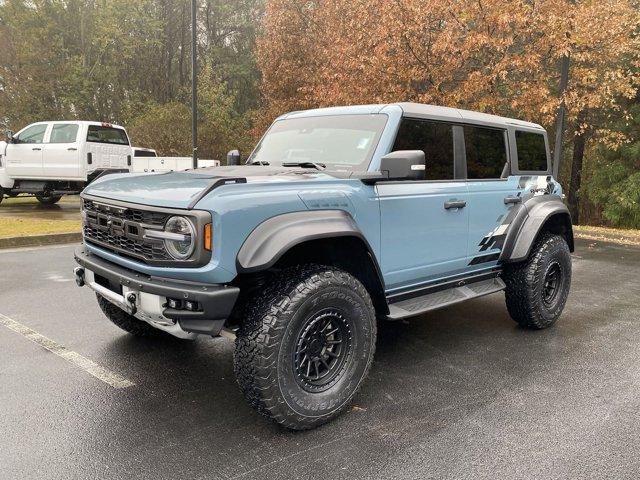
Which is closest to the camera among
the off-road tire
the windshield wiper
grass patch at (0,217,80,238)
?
the windshield wiper

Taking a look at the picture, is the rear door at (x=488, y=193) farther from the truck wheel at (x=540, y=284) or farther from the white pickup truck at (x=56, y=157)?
the white pickup truck at (x=56, y=157)

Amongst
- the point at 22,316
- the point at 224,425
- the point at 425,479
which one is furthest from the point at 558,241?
the point at 22,316

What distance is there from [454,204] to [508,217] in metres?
0.91

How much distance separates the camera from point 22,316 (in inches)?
197

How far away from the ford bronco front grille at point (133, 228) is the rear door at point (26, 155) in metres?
11.2

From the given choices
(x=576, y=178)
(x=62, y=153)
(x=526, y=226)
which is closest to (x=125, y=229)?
(x=526, y=226)

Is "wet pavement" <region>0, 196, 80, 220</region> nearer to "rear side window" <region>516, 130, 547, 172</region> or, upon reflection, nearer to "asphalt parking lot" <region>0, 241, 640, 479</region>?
"asphalt parking lot" <region>0, 241, 640, 479</region>

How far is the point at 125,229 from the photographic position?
3117 millimetres

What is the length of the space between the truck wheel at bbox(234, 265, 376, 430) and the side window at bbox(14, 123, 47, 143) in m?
12.8

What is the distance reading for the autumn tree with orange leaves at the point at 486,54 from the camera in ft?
41.0

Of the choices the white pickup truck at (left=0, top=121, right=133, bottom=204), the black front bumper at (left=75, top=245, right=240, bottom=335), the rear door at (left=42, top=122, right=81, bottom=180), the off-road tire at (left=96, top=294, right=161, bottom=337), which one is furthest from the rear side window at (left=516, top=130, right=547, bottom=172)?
the rear door at (left=42, top=122, right=81, bottom=180)

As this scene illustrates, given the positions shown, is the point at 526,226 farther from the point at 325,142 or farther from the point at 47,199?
the point at 47,199

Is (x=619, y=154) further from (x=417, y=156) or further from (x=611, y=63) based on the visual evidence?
(x=417, y=156)

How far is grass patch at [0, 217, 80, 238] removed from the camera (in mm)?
9203
